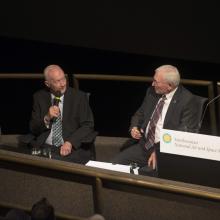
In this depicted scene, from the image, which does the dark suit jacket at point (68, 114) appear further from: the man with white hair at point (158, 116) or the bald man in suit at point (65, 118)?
the man with white hair at point (158, 116)

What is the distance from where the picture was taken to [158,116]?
4516 millimetres

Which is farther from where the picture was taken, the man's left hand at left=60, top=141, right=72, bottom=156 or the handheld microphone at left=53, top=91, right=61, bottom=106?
the handheld microphone at left=53, top=91, right=61, bottom=106

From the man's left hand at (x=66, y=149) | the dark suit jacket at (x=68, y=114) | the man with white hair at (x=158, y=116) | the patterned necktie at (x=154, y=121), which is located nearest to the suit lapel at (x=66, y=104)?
the dark suit jacket at (x=68, y=114)

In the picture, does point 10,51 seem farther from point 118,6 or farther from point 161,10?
point 161,10

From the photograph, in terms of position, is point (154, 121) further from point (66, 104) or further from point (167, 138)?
point (167, 138)

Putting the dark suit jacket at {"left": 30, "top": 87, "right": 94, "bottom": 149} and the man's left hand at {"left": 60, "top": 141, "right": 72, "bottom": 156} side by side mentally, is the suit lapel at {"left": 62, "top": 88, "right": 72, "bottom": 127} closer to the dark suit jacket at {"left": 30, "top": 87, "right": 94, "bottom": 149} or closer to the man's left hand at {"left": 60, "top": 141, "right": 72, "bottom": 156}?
the dark suit jacket at {"left": 30, "top": 87, "right": 94, "bottom": 149}

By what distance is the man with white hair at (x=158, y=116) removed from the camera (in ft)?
14.4

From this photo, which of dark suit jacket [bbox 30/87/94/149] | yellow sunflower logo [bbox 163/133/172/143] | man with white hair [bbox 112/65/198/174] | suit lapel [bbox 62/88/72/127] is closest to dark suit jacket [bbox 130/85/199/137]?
man with white hair [bbox 112/65/198/174]

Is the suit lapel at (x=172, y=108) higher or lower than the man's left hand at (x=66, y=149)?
higher

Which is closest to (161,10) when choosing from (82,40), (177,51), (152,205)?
(177,51)

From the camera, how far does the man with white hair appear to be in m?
4.39

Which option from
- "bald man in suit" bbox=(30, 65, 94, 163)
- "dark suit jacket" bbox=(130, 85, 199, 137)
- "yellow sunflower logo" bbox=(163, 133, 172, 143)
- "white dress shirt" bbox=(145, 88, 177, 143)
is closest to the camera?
"yellow sunflower logo" bbox=(163, 133, 172, 143)

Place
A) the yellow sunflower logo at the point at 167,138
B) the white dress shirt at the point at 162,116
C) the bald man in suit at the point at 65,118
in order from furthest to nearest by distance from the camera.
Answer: the bald man in suit at the point at 65,118, the white dress shirt at the point at 162,116, the yellow sunflower logo at the point at 167,138

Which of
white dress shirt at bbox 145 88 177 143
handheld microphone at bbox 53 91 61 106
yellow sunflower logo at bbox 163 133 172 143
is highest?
handheld microphone at bbox 53 91 61 106
